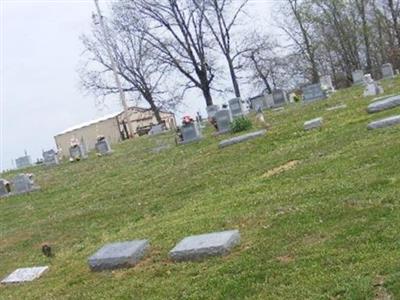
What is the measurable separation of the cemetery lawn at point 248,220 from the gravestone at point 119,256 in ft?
0.40

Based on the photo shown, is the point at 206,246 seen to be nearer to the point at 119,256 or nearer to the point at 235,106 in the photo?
the point at 119,256

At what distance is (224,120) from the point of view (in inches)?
753

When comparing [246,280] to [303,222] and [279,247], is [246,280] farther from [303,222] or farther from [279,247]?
[303,222]

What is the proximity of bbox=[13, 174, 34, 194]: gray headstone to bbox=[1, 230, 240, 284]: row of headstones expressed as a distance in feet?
38.3

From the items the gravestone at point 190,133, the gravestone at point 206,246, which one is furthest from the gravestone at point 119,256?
the gravestone at point 190,133

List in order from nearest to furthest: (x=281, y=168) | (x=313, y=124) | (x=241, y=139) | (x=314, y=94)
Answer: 1. (x=281, y=168)
2. (x=313, y=124)
3. (x=241, y=139)
4. (x=314, y=94)

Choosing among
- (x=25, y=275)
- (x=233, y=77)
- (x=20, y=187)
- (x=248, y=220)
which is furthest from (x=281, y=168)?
(x=233, y=77)

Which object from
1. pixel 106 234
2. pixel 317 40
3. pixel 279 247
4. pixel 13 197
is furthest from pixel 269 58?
pixel 279 247

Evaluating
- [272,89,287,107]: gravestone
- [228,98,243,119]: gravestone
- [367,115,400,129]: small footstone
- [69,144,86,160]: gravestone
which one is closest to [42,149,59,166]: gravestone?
[69,144,86,160]: gravestone

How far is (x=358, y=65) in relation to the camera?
4747cm

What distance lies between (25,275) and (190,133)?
12.0 meters

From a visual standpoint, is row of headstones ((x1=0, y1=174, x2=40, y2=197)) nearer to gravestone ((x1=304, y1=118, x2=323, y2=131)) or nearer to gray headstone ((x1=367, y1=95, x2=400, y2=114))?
gravestone ((x1=304, y1=118, x2=323, y2=131))

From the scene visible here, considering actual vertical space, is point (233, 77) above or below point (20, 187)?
above

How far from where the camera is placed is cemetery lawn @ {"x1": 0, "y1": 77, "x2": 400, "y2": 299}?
5.22m
